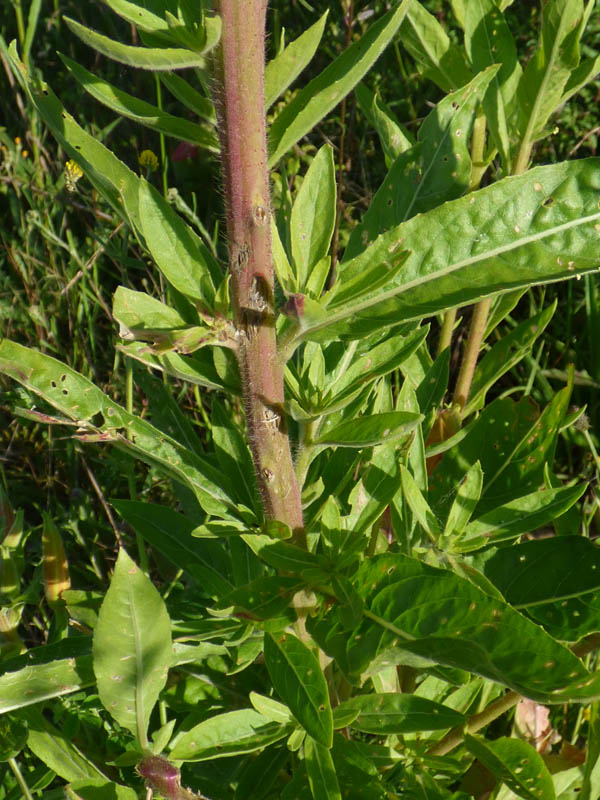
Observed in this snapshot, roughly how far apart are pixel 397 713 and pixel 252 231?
2.99ft

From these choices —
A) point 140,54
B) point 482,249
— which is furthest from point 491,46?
point 140,54

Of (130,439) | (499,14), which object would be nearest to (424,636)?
(130,439)

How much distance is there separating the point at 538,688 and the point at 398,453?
1.90 feet

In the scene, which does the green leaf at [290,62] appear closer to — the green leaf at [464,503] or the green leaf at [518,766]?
the green leaf at [464,503]

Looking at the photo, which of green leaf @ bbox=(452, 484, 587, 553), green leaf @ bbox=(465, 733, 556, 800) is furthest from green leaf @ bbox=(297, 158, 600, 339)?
green leaf @ bbox=(465, 733, 556, 800)

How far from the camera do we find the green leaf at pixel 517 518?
1.58 metres

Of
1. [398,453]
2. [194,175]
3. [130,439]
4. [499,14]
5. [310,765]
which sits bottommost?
[310,765]

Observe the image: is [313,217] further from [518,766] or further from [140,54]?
[518,766]

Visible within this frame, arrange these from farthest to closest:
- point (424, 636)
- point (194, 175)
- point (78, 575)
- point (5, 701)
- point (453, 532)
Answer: point (194, 175)
point (78, 575)
point (453, 532)
point (5, 701)
point (424, 636)

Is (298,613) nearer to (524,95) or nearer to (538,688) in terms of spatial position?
(538,688)

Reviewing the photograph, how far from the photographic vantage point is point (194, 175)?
376 centimetres

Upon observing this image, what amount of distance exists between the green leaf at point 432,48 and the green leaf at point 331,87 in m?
0.65

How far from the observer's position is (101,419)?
1576 millimetres

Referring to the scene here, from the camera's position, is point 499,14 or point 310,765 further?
point 499,14
